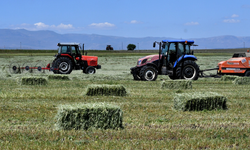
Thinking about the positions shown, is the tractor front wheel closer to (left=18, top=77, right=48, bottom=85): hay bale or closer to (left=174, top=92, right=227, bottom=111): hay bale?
(left=18, top=77, right=48, bottom=85): hay bale

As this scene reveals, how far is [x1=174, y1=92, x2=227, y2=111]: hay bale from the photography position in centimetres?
966

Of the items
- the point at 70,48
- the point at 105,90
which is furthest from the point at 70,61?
the point at 105,90

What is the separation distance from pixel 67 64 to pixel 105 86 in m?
12.6

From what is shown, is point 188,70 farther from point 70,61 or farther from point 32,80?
point 70,61

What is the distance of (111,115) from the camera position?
7.13 metres

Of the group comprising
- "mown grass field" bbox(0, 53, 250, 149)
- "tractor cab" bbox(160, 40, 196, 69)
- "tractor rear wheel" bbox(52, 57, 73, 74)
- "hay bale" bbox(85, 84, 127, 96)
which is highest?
"tractor cab" bbox(160, 40, 196, 69)

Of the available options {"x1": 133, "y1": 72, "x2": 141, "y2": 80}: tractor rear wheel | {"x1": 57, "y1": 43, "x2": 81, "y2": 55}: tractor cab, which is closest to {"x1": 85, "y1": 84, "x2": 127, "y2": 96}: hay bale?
{"x1": 133, "y1": 72, "x2": 141, "y2": 80}: tractor rear wheel

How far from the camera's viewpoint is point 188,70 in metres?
20.2

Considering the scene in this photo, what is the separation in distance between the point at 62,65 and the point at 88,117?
18406mm

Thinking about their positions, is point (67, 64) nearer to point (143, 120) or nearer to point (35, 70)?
point (35, 70)

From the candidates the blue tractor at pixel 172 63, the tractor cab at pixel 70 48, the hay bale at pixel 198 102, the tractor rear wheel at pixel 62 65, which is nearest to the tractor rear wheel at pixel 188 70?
the blue tractor at pixel 172 63

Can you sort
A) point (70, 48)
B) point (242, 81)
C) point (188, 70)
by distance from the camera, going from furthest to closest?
point (70, 48) → point (188, 70) → point (242, 81)

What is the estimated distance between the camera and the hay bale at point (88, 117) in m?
6.89

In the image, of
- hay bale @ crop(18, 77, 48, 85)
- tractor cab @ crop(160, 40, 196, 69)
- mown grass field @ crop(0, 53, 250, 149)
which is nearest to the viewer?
mown grass field @ crop(0, 53, 250, 149)
